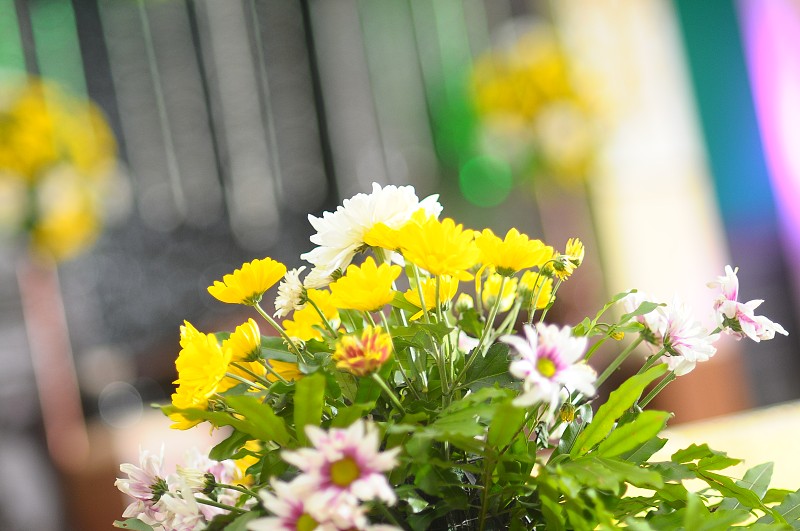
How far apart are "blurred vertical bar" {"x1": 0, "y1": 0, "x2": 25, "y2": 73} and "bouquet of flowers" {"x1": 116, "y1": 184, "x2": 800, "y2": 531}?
2.86m

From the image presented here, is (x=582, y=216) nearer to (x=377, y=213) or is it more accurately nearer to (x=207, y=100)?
(x=207, y=100)

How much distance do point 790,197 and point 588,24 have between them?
1.04 meters

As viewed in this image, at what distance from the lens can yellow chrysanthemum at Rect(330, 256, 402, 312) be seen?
0.50 meters

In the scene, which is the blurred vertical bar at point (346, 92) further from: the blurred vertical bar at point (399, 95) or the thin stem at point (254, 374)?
the thin stem at point (254, 374)

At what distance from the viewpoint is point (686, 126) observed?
3.59 m

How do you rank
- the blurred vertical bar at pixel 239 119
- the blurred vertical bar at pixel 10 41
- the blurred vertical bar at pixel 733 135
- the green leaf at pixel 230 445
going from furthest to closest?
1. the blurred vertical bar at pixel 733 135
2. the blurred vertical bar at pixel 239 119
3. the blurred vertical bar at pixel 10 41
4. the green leaf at pixel 230 445

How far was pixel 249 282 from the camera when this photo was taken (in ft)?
1.85

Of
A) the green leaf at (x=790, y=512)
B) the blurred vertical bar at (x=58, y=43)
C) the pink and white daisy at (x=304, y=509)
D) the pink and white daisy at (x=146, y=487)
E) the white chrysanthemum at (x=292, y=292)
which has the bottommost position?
the green leaf at (x=790, y=512)

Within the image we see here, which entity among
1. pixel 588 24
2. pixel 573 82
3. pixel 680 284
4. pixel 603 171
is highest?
pixel 588 24

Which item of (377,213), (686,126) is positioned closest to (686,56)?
(686,126)

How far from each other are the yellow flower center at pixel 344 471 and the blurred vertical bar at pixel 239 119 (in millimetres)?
2899

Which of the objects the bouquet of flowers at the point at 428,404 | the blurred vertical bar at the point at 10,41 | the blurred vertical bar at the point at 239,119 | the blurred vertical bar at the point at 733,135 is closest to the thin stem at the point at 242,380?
the bouquet of flowers at the point at 428,404

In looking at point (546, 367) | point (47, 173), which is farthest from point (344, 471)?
point (47, 173)

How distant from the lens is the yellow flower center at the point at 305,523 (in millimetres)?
439
